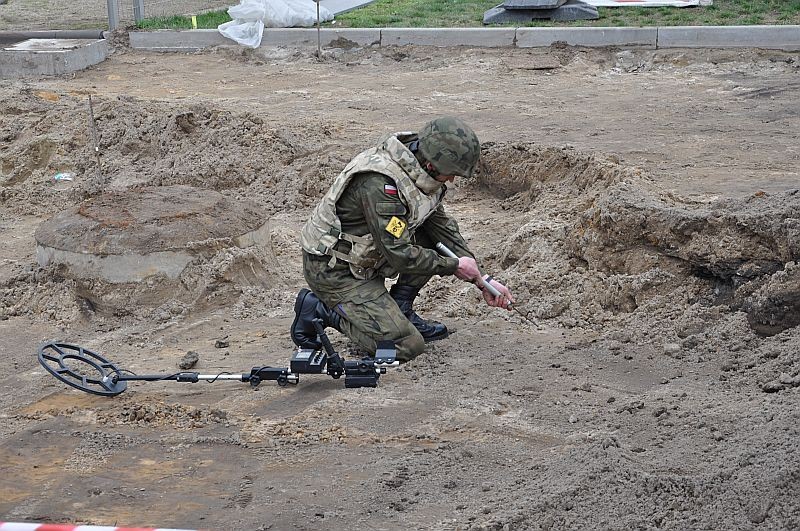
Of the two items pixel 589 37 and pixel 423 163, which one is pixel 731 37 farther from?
pixel 423 163

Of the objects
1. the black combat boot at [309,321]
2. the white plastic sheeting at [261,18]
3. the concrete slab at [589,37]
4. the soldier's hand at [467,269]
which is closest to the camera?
the soldier's hand at [467,269]

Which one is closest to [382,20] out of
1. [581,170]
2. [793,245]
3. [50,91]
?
[50,91]

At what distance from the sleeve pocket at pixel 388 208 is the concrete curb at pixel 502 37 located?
8311 mm

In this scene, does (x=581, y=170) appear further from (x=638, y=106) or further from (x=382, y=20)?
(x=382, y=20)

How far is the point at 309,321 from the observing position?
4891mm

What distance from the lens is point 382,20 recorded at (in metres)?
14.0

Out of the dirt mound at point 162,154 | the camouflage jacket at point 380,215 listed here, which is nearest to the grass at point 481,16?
the dirt mound at point 162,154

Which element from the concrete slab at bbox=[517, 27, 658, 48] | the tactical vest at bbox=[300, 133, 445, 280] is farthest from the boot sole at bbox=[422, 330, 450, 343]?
the concrete slab at bbox=[517, 27, 658, 48]

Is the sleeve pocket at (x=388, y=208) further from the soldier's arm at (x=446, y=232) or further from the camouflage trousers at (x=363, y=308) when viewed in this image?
the soldier's arm at (x=446, y=232)

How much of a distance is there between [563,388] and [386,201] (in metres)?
1.20

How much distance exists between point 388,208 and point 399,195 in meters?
0.10

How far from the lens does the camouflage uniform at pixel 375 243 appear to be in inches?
178

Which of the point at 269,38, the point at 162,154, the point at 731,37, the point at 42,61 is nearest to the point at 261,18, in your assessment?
the point at 269,38

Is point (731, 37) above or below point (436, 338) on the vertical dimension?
above
